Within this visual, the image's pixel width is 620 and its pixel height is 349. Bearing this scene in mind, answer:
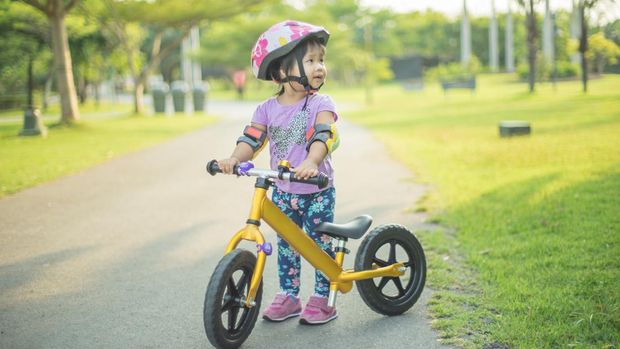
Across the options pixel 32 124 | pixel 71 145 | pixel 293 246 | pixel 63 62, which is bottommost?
pixel 293 246

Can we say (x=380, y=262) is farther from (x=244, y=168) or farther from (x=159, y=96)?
(x=159, y=96)

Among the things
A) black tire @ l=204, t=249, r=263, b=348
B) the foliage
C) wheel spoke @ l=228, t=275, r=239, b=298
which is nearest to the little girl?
black tire @ l=204, t=249, r=263, b=348

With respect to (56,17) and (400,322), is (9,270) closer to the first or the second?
(400,322)

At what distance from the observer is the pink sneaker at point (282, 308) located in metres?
3.95

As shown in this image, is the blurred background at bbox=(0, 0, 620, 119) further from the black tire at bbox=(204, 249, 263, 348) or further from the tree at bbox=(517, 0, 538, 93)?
the black tire at bbox=(204, 249, 263, 348)

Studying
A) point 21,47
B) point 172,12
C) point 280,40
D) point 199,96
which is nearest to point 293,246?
point 280,40

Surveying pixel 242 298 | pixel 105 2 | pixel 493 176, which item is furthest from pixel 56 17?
pixel 242 298

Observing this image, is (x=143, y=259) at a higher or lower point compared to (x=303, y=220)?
Result: lower

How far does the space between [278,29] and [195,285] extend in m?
2.10

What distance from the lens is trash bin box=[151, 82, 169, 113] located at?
27283mm

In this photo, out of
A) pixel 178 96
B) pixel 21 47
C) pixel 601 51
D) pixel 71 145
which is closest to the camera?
pixel 601 51

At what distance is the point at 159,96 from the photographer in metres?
27.5

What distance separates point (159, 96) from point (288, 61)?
24.8 m

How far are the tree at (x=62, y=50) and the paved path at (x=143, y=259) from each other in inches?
350
